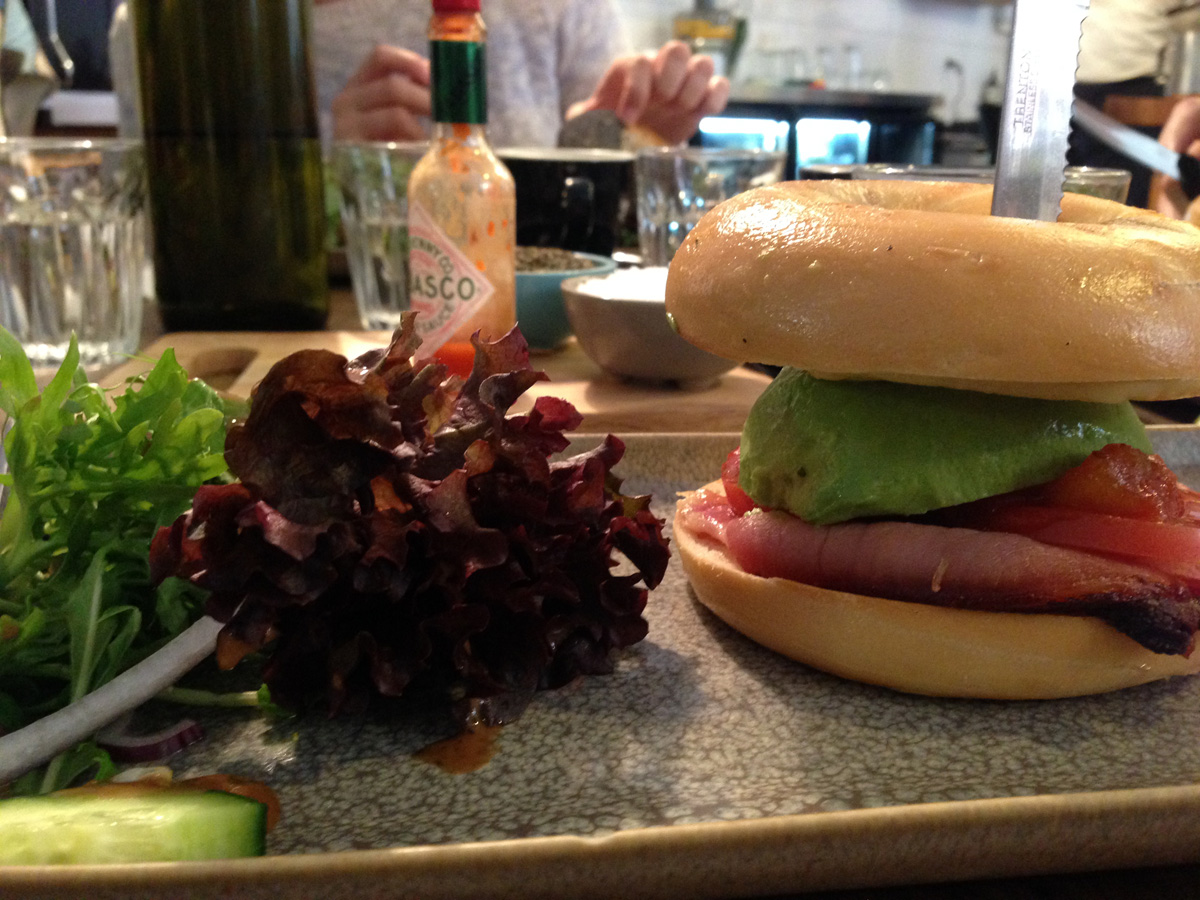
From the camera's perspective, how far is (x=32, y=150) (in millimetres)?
2000

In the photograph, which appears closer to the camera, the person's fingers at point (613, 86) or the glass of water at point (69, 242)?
the glass of water at point (69, 242)

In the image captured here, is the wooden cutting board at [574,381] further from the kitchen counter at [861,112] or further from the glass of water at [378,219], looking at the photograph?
the kitchen counter at [861,112]

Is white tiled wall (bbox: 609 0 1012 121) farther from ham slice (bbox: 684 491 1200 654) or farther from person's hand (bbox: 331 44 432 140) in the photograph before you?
ham slice (bbox: 684 491 1200 654)

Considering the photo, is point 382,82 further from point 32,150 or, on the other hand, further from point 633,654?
point 633,654

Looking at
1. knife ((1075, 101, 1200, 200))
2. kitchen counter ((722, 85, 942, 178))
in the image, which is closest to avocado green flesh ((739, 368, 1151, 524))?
knife ((1075, 101, 1200, 200))

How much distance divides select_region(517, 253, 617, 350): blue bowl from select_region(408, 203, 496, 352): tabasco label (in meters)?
0.33

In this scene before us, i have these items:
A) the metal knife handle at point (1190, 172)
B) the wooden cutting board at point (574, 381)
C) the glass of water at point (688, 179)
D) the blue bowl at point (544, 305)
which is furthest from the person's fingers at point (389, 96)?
the metal knife handle at point (1190, 172)

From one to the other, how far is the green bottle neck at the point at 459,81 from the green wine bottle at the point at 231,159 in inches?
25.2

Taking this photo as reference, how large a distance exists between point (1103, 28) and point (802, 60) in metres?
2.78

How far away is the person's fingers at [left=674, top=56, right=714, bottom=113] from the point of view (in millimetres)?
3697

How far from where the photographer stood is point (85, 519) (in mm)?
1101

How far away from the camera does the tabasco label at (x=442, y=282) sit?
199 centimetres

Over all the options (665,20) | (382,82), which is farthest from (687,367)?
(665,20)

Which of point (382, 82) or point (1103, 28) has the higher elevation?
point (1103, 28)
